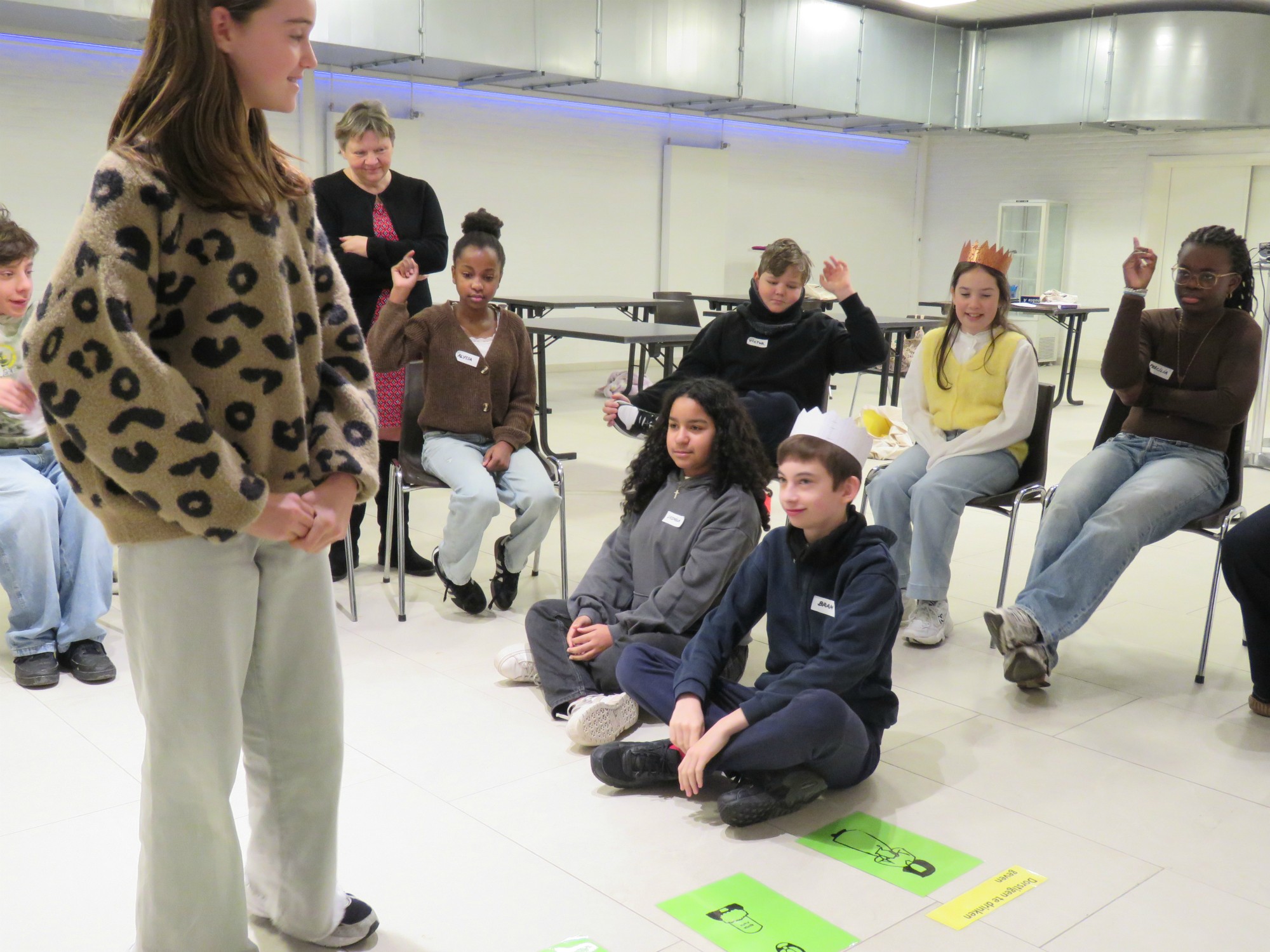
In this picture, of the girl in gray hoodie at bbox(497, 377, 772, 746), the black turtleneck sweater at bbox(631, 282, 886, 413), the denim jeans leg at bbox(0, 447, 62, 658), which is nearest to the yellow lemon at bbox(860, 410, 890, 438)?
the black turtleneck sweater at bbox(631, 282, 886, 413)

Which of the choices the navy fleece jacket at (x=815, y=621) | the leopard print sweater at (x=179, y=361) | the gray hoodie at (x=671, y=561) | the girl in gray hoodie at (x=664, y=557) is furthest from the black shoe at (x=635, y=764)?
the leopard print sweater at (x=179, y=361)

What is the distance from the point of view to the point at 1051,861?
1994 millimetres

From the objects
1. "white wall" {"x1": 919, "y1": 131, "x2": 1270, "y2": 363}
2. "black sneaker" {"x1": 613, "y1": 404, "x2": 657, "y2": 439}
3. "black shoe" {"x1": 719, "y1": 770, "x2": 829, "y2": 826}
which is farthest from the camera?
"white wall" {"x1": 919, "y1": 131, "x2": 1270, "y2": 363}

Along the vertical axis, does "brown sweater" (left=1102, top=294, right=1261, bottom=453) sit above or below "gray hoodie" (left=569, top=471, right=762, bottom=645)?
above

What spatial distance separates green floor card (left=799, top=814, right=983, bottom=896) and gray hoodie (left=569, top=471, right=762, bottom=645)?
653mm

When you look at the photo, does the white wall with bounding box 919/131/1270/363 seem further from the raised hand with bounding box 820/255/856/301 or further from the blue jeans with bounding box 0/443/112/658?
the blue jeans with bounding box 0/443/112/658

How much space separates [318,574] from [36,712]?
1.51 metres

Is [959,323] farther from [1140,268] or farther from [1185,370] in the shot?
[1185,370]

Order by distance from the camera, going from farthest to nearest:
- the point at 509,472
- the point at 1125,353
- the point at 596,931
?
the point at 509,472 → the point at 1125,353 → the point at 596,931

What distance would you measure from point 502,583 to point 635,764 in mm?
1260

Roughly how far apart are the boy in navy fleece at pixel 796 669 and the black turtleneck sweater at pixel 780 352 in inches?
46.1

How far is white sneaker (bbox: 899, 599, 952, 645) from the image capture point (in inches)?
124

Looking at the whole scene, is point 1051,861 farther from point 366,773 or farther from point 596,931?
point 366,773

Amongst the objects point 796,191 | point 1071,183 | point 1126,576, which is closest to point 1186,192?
point 1071,183
